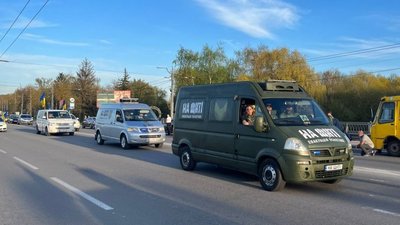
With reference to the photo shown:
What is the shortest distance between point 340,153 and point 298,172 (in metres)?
1.07

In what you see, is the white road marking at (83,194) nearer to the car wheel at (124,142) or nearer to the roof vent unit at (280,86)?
the roof vent unit at (280,86)

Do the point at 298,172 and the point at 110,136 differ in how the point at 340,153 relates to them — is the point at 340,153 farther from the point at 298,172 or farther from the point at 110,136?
the point at 110,136

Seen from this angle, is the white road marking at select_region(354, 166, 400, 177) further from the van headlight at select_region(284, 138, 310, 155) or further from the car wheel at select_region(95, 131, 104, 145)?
the car wheel at select_region(95, 131, 104, 145)

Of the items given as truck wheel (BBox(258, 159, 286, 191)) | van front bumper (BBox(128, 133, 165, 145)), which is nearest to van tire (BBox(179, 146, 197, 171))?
truck wheel (BBox(258, 159, 286, 191))

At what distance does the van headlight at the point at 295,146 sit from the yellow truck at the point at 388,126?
33.9 feet

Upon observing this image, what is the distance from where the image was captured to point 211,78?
77.2 m

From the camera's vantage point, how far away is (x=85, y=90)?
101m

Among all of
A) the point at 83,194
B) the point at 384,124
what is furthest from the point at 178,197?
the point at 384,124

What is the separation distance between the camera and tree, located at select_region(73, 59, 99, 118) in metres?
99.2

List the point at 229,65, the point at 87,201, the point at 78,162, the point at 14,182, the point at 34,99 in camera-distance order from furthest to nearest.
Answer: the point at 34,99
the point at 229,65
the point at 78,162
the point at 14,182
the point at 87,201

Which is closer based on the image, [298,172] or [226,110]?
[298,172]

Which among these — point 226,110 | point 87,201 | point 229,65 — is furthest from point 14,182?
point 229,65

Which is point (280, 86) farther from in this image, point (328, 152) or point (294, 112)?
point (328, 152)

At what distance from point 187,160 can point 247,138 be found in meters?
2.83
